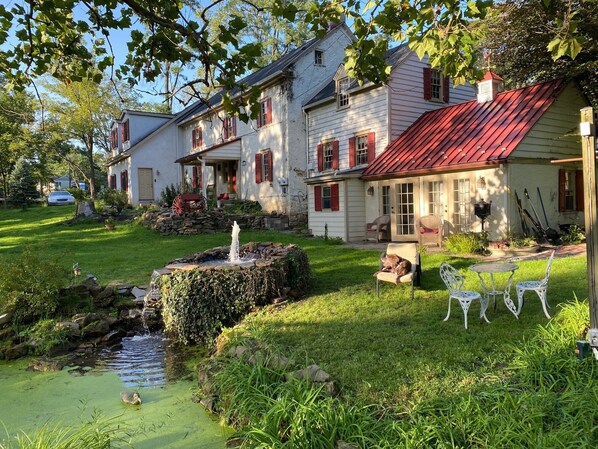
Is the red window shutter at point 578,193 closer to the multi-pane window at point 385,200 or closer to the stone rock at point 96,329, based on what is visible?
the multi-pane window at point 385,200

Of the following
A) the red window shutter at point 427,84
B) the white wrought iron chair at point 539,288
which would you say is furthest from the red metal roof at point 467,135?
the white wrought iron chair at point 539,288

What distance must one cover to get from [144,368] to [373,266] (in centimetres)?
588

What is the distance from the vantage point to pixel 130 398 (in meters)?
4.87

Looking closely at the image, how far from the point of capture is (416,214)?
14250 millimetres

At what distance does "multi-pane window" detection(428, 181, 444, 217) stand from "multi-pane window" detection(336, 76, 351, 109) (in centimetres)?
575

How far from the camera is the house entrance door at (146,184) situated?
28219mm

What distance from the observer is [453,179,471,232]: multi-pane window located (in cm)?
1284

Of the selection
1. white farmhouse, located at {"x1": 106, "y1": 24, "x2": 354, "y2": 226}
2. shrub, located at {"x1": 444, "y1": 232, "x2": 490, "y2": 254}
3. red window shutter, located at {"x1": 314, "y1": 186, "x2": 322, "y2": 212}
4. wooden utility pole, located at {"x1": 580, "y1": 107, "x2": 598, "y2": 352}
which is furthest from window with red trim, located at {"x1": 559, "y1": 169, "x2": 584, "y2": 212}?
wooden utility pole, located at {"x1": 580, "y1": 107, "x2": 598, "y2": 352}

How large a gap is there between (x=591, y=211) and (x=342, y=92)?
1503 centimetres

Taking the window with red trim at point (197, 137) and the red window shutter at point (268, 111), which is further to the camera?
the window with red trim at point (197, 137)

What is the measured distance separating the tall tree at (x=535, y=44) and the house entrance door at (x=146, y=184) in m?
20.9

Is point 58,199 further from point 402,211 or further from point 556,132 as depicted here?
point 556,132

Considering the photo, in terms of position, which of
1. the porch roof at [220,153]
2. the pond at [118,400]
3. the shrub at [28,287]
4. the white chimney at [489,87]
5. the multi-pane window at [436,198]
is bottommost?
the pond at [118,400]

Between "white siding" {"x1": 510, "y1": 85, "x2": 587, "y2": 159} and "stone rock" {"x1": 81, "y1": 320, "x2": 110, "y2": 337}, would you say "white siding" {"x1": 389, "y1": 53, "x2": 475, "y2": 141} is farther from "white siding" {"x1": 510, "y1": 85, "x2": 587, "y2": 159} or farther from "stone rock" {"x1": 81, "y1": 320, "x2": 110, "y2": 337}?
"stone rock" {"x1": 81, "y1": 320, "x2": 110, "y2": 337}
